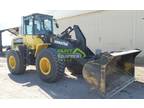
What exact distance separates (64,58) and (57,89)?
117 cm

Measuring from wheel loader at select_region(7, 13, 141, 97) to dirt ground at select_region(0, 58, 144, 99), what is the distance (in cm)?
23

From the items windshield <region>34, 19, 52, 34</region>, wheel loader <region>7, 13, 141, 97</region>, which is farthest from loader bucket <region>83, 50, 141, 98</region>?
windshield <region>34, 19, 52, 34</region>

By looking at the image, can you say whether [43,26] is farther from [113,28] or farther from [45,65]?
[113,28]

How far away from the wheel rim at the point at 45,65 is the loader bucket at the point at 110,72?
1.60m

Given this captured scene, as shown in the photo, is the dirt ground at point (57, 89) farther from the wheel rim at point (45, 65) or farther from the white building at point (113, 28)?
the white building at point (113, 28)

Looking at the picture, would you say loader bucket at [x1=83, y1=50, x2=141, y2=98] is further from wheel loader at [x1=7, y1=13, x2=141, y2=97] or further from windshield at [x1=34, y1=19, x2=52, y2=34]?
windshield at [x1=34, y1=19, x2=52, y2=34]

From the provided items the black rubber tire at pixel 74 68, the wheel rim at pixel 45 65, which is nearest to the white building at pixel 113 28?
the black rubber tire at pixel 74 68
